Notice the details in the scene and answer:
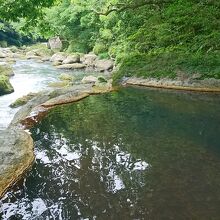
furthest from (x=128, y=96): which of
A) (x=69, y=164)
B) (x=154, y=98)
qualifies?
(x=69, y=164)

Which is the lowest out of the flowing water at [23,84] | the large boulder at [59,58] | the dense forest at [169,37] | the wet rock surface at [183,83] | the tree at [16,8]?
the large boulder at [59,58]

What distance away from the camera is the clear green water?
6598 millimetres

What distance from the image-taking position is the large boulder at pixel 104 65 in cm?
3188

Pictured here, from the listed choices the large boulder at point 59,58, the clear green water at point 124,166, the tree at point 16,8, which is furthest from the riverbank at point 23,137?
the large boulder at point 59,58

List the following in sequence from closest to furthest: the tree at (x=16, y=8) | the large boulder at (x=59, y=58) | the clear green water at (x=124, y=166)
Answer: the clear green water at (x=124, y=166) → the tree at (x=16, y=8) → the large boulder at (x=59, y=58)

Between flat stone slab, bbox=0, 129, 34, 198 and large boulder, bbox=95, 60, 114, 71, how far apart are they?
2191 centimetres

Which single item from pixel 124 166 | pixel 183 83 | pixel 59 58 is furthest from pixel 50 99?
pixel 59 58

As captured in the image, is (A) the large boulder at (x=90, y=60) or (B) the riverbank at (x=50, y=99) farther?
(A) the large boulder at (x=90, y=60)

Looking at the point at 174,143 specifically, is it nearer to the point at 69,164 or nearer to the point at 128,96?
the point at 69,164

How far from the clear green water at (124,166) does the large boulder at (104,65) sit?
59.9 feet

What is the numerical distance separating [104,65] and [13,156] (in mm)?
24279

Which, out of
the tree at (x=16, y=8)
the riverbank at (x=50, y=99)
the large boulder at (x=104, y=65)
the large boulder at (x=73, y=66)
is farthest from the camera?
the large boulder at (x=73, y=66)

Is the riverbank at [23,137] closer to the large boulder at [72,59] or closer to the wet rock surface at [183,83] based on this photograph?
the wet rock surface at [183,83]

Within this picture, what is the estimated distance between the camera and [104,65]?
106 feet
